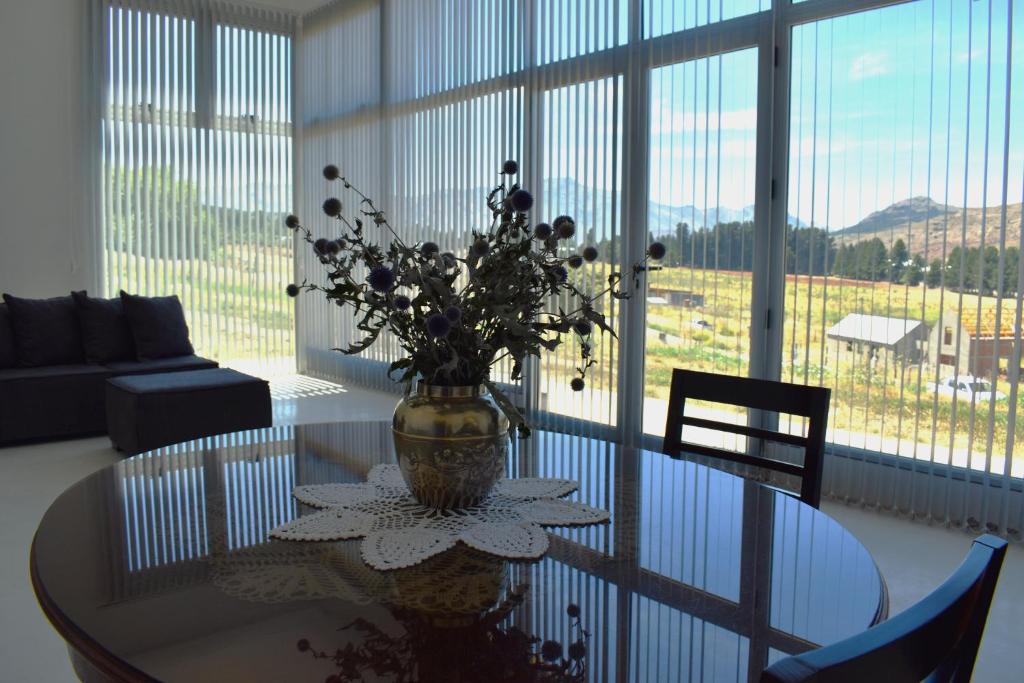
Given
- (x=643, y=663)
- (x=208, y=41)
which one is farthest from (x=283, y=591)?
(x=208, y=41)

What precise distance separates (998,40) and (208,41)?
265 inches

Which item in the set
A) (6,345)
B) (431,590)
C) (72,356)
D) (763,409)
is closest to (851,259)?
(763,409)

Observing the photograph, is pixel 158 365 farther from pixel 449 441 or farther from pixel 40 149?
pixel 449 441

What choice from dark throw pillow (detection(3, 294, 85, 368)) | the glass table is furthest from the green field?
dark throw pillow (detection(3, 294, 85, 368))

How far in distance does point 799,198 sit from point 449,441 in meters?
3.14

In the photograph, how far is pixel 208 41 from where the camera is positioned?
7652 mm

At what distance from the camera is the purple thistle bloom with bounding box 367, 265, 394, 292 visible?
1216 mm

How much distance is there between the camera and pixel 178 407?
4695 millimetres

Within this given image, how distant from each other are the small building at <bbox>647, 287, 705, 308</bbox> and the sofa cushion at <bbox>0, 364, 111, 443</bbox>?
357cm

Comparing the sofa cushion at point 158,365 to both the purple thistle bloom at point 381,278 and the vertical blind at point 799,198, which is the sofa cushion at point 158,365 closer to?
the vertical blind at point 799,198

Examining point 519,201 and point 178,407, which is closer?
point 519,201

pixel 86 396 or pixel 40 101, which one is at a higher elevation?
pixel 40 101

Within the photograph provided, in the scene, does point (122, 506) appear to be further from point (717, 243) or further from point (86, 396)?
point (86, 396)

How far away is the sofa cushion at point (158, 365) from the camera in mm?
5418
